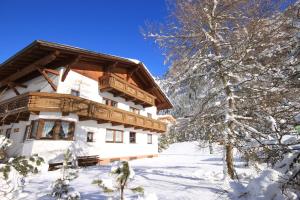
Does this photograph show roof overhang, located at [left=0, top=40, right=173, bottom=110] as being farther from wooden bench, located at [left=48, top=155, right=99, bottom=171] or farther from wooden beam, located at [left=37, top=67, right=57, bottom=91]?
wooden bench, located at [left=48, top=155, right=99, bottom=171]

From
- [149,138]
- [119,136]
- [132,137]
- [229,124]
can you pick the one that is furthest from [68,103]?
[149,138]

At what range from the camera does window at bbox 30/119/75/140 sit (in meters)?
14.8

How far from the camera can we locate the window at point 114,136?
20.0 m

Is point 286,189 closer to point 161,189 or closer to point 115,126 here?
point 161,189

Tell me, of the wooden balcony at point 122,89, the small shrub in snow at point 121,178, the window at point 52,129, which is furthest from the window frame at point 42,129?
the small shrub in snow at point 121,178

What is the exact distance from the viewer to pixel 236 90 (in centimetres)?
838

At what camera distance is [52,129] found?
15.3 m

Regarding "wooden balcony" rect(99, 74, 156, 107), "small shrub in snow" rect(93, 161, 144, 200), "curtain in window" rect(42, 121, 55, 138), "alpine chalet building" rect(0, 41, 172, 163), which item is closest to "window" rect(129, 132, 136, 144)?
"alpine chalet building" rect(0, 41, 172, 163)

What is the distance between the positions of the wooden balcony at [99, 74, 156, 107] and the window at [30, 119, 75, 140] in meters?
4.52

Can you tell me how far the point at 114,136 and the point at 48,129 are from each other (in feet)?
22.1

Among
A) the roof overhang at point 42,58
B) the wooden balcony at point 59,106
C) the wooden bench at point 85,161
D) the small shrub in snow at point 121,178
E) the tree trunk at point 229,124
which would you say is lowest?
the small shrub in snow at point 121,178

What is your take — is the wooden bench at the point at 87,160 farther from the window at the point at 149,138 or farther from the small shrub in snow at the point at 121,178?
the small shrub in snow at the point at 121,178

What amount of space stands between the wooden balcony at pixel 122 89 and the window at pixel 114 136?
3.50m

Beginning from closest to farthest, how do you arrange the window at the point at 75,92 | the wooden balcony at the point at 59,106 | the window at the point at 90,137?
the wooden balcony at the point at 59,106
the window at the point at 75,92
the window at the point at 90,137
